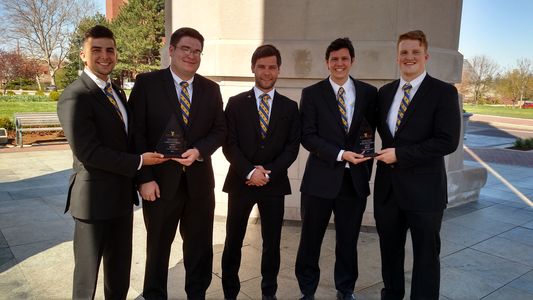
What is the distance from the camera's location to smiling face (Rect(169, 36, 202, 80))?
307 centimetres

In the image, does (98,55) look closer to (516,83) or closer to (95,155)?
(95,155)

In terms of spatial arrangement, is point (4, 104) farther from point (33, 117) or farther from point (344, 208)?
point (344, 208)

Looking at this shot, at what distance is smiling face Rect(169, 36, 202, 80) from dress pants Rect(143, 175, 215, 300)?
0.87 metres

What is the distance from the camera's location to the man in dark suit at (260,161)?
345 cm

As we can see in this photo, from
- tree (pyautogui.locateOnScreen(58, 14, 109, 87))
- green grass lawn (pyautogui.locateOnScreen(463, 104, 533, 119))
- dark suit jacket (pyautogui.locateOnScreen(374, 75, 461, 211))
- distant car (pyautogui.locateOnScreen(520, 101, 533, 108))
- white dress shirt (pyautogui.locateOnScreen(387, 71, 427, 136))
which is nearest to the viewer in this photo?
dark suit jacket (pyautogui.locateOnScreen(374, 75, 461, 211))

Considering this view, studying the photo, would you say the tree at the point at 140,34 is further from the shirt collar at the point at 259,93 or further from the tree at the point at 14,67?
the shirt collar at the point at 259,93

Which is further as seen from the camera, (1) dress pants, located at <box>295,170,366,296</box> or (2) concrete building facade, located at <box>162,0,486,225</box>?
(2) concrete building facade, located at <box>162,0,486,225</box>

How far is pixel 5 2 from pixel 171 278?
47.4 metres

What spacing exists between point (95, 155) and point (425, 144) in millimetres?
2414

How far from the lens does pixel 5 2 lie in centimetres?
4031

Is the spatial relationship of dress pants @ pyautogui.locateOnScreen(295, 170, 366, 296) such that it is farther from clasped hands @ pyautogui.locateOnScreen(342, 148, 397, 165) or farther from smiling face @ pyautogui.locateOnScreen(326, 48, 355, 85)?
smiling face @ pyautogui.locateOnScreen(326, 48, 355, 85)

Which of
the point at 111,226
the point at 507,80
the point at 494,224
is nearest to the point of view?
the point at 111,226

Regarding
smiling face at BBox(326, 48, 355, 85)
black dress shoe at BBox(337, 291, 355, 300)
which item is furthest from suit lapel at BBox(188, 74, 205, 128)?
black dress shoe at BBox(337, 291, 355, 300)

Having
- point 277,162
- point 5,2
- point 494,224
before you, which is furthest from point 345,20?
point 5,2
